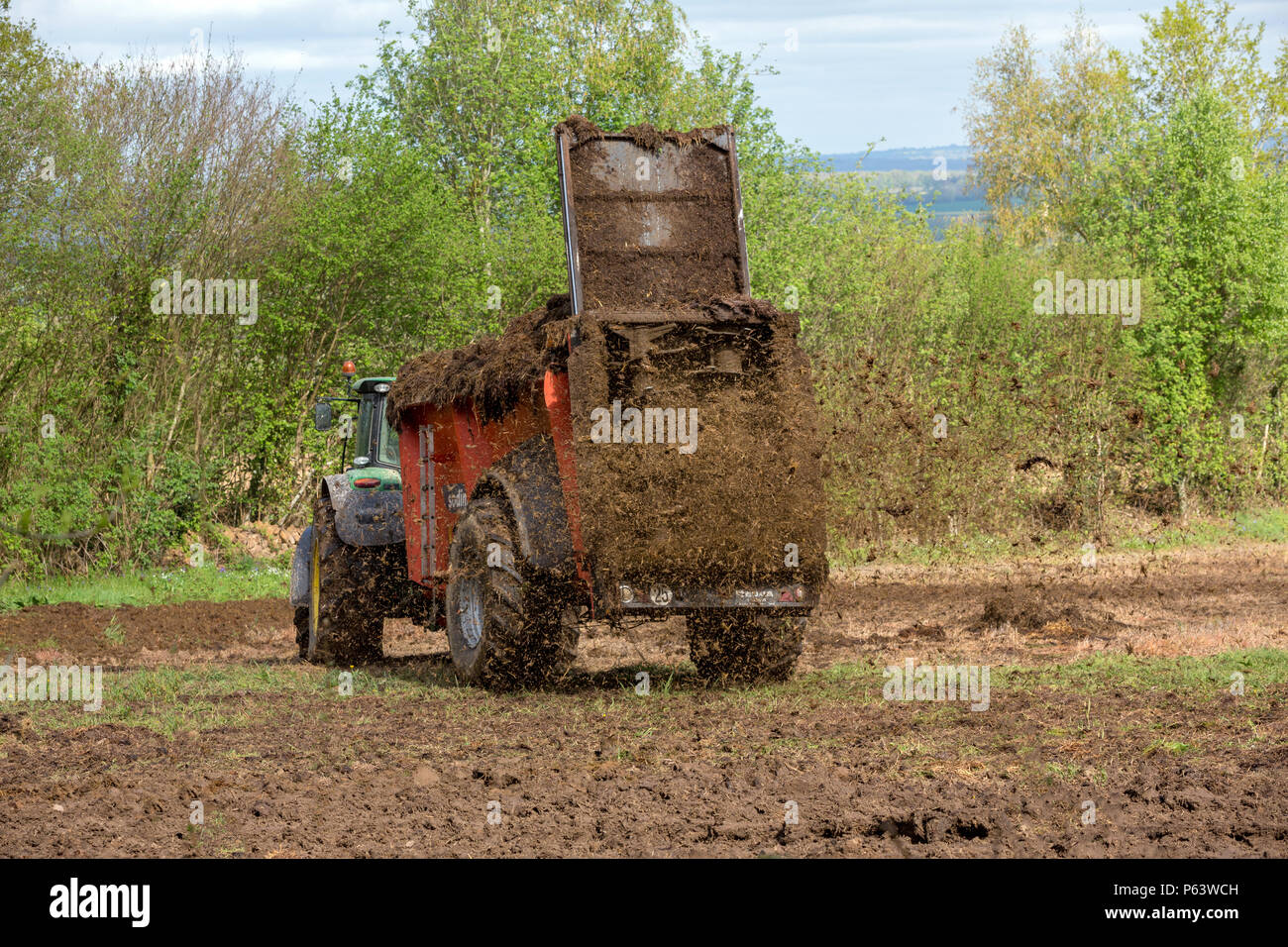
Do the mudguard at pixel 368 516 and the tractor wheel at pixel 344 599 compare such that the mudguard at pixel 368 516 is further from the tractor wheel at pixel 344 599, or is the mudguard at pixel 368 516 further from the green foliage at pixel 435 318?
the green foliage at pixel 435 318

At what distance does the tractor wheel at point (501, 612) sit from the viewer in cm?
847

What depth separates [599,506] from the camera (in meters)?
7.96

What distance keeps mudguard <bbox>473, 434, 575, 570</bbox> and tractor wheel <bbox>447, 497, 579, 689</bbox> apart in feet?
0.60

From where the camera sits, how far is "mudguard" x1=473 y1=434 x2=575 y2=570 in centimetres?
836

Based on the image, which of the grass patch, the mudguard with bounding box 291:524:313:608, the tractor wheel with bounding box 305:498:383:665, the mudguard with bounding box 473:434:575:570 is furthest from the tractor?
the grass patch

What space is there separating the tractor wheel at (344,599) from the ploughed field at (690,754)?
363 mm

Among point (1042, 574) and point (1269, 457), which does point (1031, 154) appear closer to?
point (1269, 457)

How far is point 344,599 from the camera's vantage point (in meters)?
11.0

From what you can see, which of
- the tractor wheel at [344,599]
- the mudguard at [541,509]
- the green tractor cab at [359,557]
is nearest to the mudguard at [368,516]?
the green tractor cab at [359,557]

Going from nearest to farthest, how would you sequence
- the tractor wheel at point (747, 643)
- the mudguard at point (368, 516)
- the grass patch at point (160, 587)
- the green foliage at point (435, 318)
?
the tractor wheel at point (747, 643)
the mudguard at point (368, 516)
the grass patch at point (160, 587)
the green foliage at point (435, 318)

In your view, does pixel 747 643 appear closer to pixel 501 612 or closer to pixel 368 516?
pixel 501 612

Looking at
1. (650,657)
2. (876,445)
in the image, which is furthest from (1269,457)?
(650,657)

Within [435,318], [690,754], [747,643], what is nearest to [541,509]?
[747,643]
